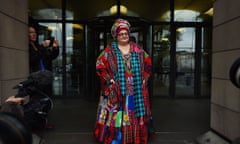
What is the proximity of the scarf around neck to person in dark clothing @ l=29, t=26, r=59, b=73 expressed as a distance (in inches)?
47.7

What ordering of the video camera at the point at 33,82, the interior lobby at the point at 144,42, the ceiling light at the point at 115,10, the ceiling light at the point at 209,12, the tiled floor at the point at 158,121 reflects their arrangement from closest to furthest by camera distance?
the video camera at the point at 33,82 < the tiled floor at the point at 158,121 < the interior lobby at the point at 144,42 < the ceiling light at the point at 115,10 < the ceiling light at the point at 209,12

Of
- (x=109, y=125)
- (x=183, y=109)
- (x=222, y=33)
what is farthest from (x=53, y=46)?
(x=183, y=109)

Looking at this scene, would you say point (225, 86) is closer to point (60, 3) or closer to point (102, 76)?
point (102, 76)

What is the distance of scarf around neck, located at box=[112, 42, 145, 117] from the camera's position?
10.9 feet

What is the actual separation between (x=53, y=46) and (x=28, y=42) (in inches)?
16.9

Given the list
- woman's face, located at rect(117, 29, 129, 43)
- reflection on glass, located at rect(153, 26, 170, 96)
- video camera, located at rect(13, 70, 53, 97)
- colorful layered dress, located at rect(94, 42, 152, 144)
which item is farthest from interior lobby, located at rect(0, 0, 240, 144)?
video camera, located at rect(13, 70, 53, 97)

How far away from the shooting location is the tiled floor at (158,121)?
12.9 feet

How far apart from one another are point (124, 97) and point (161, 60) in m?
4.91

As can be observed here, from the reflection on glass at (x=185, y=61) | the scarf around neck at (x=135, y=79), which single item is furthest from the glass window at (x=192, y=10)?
the scarf around neck at (x=135, y=79)

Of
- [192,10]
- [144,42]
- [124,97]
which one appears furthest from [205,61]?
[124,97]

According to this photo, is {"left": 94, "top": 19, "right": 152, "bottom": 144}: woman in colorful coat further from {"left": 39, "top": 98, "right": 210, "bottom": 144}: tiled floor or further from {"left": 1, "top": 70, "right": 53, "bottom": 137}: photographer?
{"left": 1, "top": 70, "right": 53, "bottom": 137}: photographer

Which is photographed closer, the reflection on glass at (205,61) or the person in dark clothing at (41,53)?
the person in dark clothing at (41,53)

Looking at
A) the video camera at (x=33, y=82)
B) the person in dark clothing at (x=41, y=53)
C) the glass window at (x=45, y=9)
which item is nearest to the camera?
the video camera at (x=33, y=82)

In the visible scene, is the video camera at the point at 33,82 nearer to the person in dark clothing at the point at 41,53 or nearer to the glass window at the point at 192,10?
the person in dark clothing at the point at 41,53
